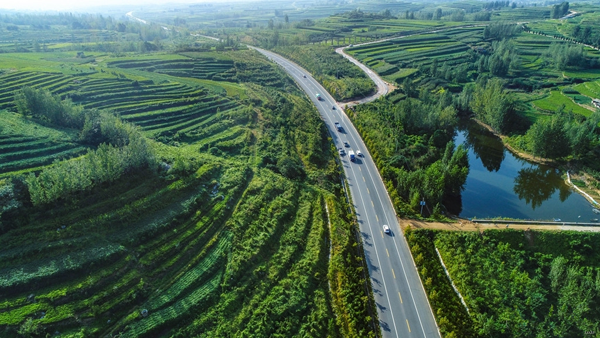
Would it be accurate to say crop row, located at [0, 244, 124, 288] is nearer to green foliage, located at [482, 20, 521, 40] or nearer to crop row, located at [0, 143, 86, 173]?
crop row, located at [0, 143, 86, 173]

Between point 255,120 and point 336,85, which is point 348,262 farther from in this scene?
point 336,85

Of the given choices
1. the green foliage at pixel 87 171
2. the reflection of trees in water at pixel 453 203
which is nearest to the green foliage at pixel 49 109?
the green foliage at pixel 87 171

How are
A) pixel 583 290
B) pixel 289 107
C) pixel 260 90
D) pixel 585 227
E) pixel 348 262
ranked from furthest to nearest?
pixel 260 90
pixel 289 107
pixel 585 227
pixel 348 262
pixel 583 290

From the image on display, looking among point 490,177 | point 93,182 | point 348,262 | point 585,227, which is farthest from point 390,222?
point 93,182

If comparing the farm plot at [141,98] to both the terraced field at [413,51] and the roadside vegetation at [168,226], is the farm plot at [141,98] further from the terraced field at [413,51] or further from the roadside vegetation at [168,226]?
the terraced field at [413,51]

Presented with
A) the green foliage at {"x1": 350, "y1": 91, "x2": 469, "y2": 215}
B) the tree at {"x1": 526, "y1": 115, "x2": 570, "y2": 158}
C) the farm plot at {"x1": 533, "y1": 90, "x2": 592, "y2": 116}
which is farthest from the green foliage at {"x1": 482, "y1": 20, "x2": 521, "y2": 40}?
the tree at {"x1": 526, "y1": 115, "x2": 570, "y2": 158}

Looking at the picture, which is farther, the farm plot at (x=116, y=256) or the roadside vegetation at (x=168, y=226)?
the roadside vegetation at (x=168, y=226)

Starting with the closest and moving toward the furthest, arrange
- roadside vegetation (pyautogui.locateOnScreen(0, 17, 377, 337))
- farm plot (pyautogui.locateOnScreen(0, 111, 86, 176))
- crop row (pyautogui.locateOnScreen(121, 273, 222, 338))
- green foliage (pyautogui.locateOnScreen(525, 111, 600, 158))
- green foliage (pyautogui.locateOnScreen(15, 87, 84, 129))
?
crop row (pyautogui.locateOnScreen(121, 273, 222, 338)) → roadside vegetation (pyautogui.locateOnScreen(0, 17, 377, 337)) → farm plot (pyautogui.locateOnScreen(0, 111, 86, 176)) → green foliage (pyautogui.locateOnScreen(15, 87, 84, 129)) → green foliage (pyautogui.locateOnScreen(525, 111, 600, 158))
